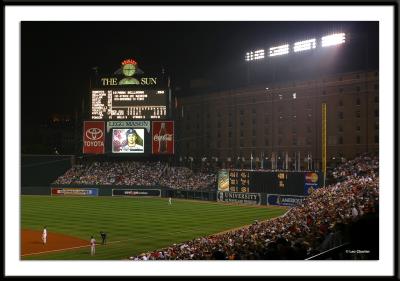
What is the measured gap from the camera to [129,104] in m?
54.6

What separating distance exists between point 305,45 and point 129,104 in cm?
2136

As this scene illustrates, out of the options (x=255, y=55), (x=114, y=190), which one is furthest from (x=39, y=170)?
(x=255, y=55)

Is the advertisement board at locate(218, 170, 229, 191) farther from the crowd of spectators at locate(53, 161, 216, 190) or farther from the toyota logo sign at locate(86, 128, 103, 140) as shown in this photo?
the toyota logo sign at locate(86, 128, 103, 140)

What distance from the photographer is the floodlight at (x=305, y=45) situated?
179 feet

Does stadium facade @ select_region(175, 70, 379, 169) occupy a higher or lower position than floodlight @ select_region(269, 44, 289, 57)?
lower

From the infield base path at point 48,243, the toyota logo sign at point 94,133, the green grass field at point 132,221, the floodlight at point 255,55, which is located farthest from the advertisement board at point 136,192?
the infield base path at point 48,243

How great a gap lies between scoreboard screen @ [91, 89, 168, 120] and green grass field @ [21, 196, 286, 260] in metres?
13.5

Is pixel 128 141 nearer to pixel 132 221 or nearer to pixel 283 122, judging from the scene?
pixel 283 122

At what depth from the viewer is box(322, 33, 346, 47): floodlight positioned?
5104 centimetres

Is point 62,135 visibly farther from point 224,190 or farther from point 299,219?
point 299,219

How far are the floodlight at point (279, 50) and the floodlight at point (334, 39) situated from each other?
6.27 meters

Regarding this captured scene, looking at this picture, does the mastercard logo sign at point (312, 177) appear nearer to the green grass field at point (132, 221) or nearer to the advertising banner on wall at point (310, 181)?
the advertising banner on wall at point (310, 181)

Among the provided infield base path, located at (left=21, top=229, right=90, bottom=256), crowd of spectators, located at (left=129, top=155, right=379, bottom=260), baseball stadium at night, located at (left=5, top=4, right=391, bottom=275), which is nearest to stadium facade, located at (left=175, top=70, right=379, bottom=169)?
baseball stadium at night, located at (left=5, top=4, right=391, bottom=275)

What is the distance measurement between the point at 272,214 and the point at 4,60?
24.9 meters
